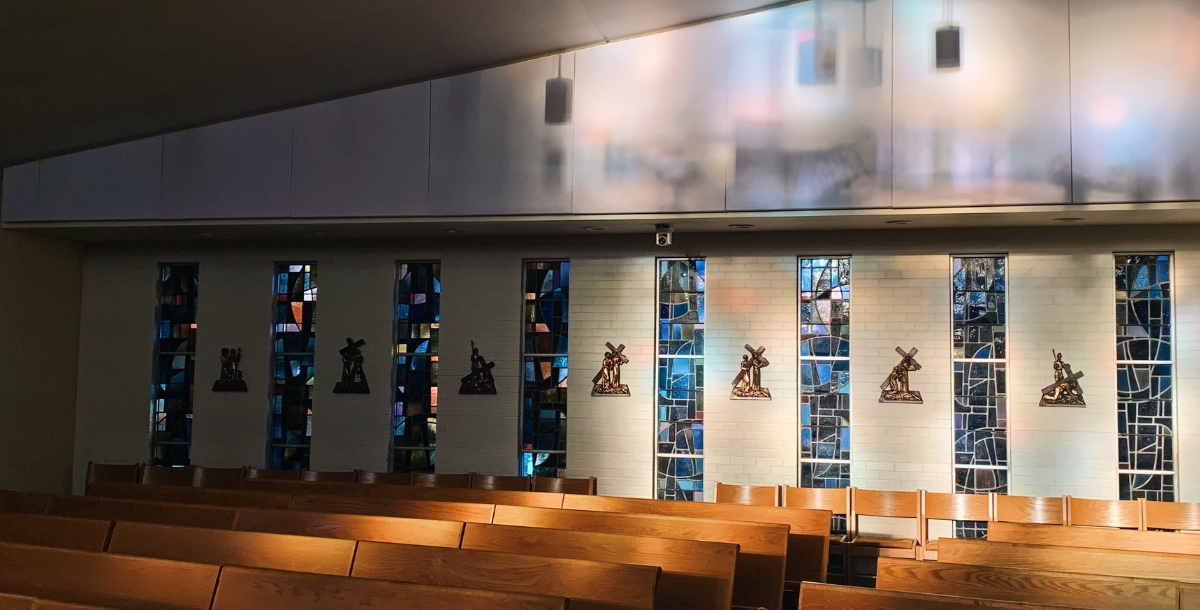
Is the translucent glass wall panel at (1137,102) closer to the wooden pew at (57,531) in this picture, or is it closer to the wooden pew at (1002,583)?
the wooden pew at (1002,583)

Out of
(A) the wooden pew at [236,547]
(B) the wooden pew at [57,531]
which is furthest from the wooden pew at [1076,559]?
(B) the wooden pew at [57,531]

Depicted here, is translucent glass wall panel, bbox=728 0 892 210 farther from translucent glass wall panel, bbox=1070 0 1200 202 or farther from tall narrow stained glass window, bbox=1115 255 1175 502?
tall narrow stained glass window, bbox=1115 255 1175 502

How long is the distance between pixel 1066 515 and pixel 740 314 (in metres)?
3.23

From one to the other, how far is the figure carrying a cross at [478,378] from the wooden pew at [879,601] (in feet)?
21.1

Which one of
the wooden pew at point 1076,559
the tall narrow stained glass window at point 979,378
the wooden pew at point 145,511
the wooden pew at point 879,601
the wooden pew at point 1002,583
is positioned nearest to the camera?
the wooden pew at point 879,601

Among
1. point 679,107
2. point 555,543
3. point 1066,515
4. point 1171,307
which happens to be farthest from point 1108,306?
point 555,543

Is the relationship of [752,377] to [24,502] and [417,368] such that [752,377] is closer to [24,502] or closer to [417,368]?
[417,368]

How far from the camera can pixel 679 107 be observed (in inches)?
324

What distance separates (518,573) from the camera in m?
3.96

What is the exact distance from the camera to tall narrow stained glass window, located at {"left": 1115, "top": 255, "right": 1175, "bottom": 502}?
8.40m

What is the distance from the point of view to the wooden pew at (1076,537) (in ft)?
17.3

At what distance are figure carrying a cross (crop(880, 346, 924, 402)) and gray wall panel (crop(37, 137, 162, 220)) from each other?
22.8ft

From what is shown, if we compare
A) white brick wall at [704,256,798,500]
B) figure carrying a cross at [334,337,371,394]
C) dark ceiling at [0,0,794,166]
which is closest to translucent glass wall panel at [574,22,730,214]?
dark ceiling at [0,0,794,166]

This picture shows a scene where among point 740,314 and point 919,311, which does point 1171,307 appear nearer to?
point 919,311
